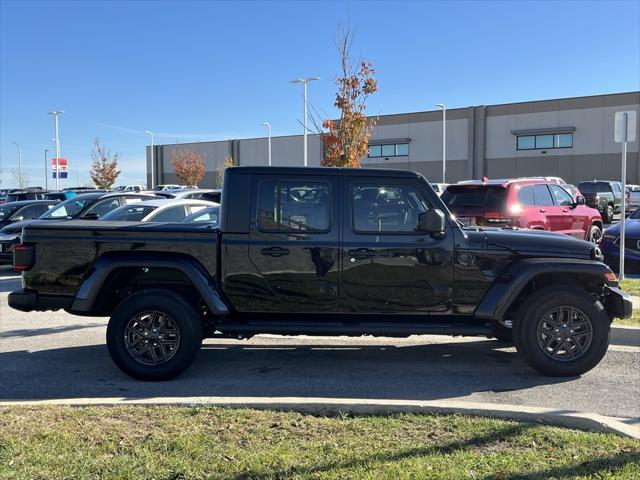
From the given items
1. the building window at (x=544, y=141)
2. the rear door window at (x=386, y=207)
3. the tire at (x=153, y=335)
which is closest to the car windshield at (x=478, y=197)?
the rear door window at (x=386, y=207)

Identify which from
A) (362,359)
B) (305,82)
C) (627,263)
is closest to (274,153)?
(305,82)

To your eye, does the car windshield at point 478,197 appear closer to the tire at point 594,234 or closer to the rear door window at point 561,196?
the rear door window at point 561,196

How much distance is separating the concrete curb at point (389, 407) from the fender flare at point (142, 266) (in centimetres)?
98

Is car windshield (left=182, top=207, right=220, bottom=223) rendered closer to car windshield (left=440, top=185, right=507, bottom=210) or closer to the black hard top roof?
car windshield (left=440, top=185, right=507, bottom=210)

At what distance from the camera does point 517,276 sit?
5559mm

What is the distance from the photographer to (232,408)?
4.58 m

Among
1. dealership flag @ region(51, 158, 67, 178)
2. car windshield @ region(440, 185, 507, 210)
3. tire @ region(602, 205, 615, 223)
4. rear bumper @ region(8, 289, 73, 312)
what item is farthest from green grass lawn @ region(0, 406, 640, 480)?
dealership flag @ region(51, 158, 67, 178)

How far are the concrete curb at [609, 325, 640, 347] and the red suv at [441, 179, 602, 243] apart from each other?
381 centimetres

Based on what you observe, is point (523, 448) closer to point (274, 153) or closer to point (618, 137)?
point (618, 137)

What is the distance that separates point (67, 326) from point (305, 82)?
91.7ft

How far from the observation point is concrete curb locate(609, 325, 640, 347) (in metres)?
7.30

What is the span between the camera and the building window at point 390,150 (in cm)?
5069

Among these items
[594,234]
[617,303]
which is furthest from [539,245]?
[594,234]

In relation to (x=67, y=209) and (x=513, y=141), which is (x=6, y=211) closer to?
(x=67, y=209)
